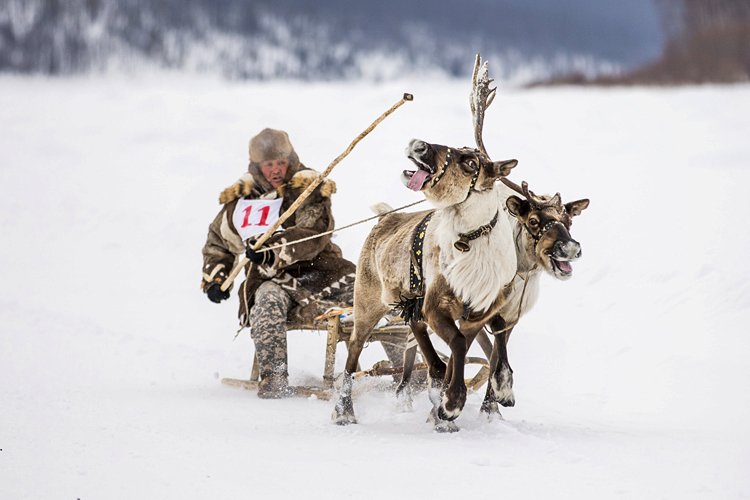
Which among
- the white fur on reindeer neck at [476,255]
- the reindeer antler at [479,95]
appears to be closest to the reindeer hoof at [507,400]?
Result: the white fur on reindeer neck at [476,255]

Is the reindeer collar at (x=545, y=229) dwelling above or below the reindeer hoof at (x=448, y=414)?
above

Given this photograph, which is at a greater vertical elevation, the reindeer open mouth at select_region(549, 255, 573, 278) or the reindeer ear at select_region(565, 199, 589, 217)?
the reindeer ear at select_region(565, 199, 589, 217)

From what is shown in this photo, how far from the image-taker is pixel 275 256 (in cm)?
645

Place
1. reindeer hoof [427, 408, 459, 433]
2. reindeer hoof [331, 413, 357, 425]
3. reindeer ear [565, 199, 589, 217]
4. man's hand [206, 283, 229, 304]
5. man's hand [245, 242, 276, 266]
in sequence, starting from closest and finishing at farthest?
reindeer hoof [427, 408, 459, 433] < reindeer ear [565, 199, 589, 217] < reindeer hoof [331, 413, 357, 425] < man's hand [245, 242, 276, 266] < man's hand [206, 283, 229, 304]

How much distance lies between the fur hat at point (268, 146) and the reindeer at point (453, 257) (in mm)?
1647

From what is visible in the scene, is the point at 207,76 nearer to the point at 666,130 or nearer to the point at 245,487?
the point at 666,130

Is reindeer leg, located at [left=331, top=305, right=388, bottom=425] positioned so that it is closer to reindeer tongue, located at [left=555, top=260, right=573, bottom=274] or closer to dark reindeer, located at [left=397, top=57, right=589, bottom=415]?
dark reindeer, located at [left=397, top=57, right=589, bottom=415]

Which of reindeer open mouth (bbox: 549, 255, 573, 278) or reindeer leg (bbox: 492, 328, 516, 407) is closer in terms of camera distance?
reindeer open mouth (bbox: 549, 255, 573, 278)

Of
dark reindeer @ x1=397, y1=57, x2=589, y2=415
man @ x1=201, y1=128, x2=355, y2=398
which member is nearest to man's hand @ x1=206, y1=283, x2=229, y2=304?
man @ x1=201, y1=128, x2=355, y2=398

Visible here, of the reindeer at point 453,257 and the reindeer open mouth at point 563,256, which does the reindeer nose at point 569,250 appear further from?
the reindeer at point 453,257

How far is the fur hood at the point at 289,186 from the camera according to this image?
21.8ft

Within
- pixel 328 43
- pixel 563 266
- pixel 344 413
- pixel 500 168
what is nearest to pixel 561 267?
pixel 563 266

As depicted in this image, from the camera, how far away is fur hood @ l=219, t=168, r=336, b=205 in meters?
6.63

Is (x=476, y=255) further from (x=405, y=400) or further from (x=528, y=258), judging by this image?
(x=405, y=400)
